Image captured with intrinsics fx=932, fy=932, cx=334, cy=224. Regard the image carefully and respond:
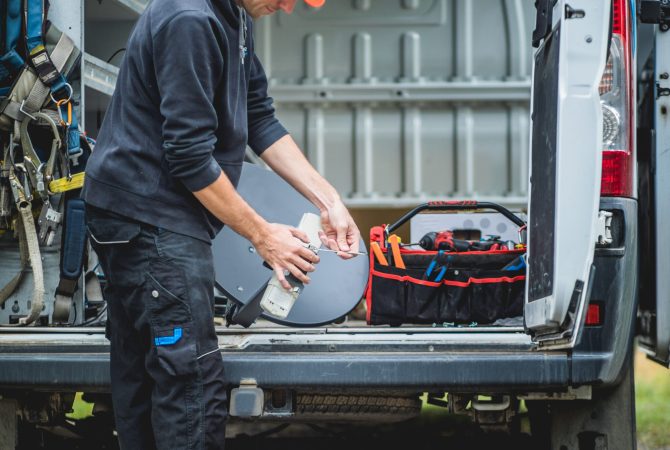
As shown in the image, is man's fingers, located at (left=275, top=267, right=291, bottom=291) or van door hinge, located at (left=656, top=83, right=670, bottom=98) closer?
man's fingers, located at (left=275, top=267, right=291, bottom=291)

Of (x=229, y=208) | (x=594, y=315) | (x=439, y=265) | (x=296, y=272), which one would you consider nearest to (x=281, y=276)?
(x=296, y=272)

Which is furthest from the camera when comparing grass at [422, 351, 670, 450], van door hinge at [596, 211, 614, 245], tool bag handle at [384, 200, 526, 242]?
grass at [422, 351, 670, 450]

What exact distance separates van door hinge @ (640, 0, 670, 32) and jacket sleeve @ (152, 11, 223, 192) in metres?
1.71

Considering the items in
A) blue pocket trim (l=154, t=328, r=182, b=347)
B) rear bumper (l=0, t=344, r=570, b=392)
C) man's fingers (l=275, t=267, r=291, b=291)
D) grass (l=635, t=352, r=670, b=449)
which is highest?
man's fingers (l=275, t=267, r=291, b=291)

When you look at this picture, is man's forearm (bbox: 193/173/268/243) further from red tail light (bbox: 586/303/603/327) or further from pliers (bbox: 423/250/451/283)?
pliers (bbox: 423/250/451/283)

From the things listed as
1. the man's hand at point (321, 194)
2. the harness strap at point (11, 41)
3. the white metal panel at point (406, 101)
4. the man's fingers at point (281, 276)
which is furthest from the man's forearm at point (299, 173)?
the white metal panel at point (406, 101)

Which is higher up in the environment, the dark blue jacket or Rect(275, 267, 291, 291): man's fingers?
the dark blue jacket

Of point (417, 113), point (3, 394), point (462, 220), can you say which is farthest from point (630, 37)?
point (417, 113)

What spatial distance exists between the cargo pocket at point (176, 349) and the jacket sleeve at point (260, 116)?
0.83m

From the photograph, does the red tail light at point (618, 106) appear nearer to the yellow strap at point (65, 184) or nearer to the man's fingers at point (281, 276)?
the man's fingers at point (281, 276)

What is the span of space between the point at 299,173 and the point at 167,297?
0.72 m

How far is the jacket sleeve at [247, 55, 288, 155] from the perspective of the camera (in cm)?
318

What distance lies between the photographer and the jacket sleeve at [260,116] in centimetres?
318

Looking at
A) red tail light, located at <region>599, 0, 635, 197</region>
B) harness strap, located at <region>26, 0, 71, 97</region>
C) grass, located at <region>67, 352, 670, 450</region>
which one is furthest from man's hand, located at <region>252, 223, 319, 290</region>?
grass, located at <region>67, 352, 670, 450</region>
